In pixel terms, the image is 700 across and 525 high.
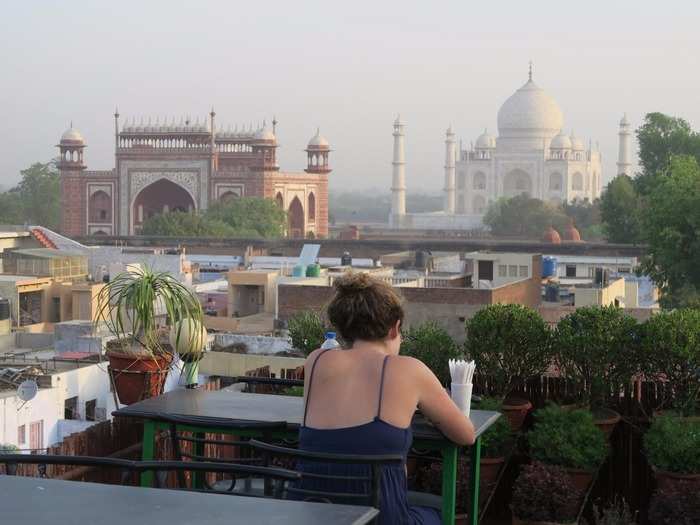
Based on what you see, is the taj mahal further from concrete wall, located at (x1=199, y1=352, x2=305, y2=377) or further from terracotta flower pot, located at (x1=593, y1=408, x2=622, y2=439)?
terracotta flower pot, located at (x1=593, y1=408, x2=622, y2=439)

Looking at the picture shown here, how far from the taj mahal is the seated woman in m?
67.8

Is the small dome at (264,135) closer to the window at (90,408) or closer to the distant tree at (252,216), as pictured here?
the distant tree at (252,216)

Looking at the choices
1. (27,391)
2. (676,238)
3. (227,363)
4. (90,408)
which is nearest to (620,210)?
(676,238)

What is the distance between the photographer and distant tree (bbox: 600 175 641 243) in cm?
3856

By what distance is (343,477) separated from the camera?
113 inches

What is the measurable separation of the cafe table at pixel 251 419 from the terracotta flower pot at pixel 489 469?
850 millimetres

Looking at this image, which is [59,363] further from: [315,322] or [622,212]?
[622,212]

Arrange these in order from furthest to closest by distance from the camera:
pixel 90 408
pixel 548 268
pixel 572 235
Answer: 1. pixel 572 235
2. pixel 548 268
3. pixel 90 408

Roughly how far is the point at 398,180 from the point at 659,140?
1606 inches

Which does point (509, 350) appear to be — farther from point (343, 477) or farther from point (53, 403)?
point (53, 403)

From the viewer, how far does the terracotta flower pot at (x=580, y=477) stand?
4.57m

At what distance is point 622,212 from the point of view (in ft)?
→ 128

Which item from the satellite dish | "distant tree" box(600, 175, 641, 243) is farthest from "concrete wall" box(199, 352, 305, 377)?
"distant tree" box(600, 175, 641, 243)

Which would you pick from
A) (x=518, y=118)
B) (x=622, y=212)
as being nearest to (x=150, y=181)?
(x=622, y=212)
